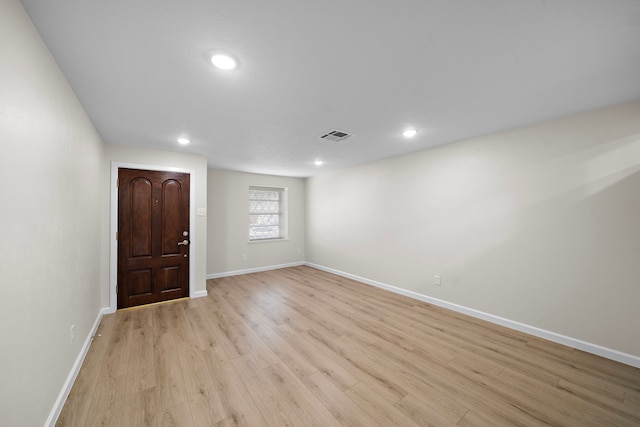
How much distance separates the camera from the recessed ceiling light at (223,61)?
1521mm

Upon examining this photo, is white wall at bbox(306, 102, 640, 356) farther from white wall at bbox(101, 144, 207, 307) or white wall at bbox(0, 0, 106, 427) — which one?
white wall at bbox(0, 0, 106, 427)

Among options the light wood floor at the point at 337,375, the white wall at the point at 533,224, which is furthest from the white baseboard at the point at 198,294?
the white wall at the point at 533,224

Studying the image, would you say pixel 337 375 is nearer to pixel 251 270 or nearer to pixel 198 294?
pixel 198 294

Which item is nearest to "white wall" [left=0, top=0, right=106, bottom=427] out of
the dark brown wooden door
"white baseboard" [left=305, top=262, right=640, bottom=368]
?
the dark brown wooden door

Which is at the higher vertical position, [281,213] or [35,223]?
[281,213]

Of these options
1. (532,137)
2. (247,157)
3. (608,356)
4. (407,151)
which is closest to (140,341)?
(247,157)

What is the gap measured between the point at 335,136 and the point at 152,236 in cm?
313

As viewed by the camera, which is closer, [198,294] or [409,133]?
[409,133]

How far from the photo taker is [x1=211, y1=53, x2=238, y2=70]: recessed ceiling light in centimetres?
152

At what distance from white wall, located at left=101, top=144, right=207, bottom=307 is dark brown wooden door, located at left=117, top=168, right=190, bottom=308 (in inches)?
4.6

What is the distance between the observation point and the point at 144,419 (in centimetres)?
155

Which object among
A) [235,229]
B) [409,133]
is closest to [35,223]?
[409,133]

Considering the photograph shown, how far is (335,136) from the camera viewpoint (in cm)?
308

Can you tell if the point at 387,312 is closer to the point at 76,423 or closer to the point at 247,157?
the point at 76,423
